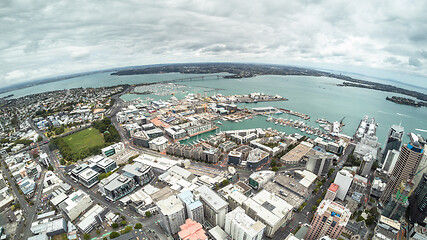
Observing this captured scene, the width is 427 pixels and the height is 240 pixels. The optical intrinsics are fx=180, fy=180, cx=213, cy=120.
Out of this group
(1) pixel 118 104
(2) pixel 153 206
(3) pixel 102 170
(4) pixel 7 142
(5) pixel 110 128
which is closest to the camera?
(2) pixel 153 206

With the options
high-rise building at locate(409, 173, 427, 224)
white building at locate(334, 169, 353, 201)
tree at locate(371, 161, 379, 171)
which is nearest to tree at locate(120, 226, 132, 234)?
white building at locate(334, 169, 353, 201)

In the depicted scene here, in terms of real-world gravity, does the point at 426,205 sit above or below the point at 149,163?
above

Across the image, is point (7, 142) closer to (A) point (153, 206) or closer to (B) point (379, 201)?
(A) point (153, 206)

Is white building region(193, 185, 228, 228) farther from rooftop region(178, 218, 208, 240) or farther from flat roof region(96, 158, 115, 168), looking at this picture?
flat roof region(96, 158, 115, 168)

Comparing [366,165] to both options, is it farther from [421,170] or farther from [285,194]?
[285,194]

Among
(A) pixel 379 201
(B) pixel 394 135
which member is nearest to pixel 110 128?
(A) pixel 379 201

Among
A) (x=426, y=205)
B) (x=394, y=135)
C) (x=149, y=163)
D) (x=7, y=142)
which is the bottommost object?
(x=7, y=142)

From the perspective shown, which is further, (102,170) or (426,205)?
(102,170)
